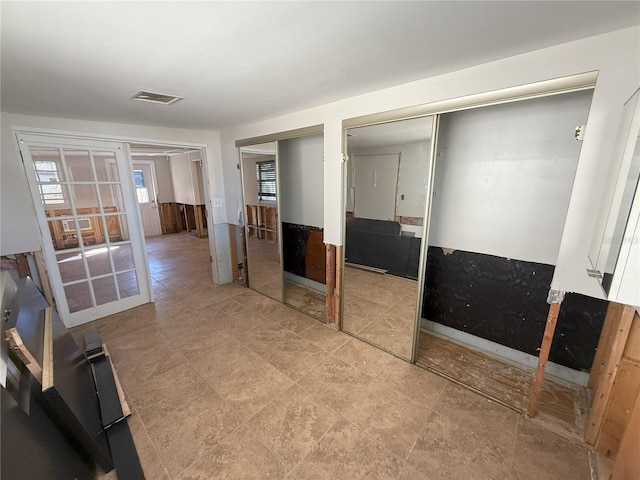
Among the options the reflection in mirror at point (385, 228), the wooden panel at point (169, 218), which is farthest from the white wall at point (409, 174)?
the wooden panel at point (169, 218)

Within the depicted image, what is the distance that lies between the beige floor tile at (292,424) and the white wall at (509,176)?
70.0 inches

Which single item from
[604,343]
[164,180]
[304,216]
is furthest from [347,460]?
[164,180]

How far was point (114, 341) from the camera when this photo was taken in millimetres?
2508

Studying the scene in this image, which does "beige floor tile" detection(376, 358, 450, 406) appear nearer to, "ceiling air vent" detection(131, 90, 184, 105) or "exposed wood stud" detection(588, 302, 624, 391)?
"exposed wood stud" detection(588, 302, 624, 391)

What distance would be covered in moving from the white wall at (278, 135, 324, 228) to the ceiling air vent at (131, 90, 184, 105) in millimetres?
1266

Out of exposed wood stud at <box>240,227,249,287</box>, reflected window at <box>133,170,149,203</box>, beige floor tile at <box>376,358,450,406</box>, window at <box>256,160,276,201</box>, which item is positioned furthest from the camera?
reflected window at <box>133,170,149,203</box>

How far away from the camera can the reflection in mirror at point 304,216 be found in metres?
3.07

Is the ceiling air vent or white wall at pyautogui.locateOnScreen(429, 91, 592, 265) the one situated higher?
the ceiling air vent

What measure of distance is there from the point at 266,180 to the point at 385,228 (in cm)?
181

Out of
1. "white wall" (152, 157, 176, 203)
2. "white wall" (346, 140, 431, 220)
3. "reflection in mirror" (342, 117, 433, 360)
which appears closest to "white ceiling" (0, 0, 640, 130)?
"reflection in mirror" (342, 117, 433, 360)

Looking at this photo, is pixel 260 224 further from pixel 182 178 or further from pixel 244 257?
pixel 182 178

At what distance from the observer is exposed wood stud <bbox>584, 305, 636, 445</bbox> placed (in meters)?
1.39

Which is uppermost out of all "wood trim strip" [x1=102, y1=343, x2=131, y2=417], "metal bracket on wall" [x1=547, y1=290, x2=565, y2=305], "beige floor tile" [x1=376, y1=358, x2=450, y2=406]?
"metal bracket on wall" [x1=547, y1=290, x2=565, y2=305]

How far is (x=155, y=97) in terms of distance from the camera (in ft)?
6.51
